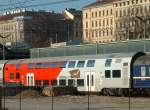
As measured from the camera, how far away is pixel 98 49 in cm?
6825

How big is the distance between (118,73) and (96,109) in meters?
16.5

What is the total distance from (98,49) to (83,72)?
1466 cm

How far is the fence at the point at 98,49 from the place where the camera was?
61.2m

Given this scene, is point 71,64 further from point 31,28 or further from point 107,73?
point 31,28

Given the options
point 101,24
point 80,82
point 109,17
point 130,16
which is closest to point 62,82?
point 80,82

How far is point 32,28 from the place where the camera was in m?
168

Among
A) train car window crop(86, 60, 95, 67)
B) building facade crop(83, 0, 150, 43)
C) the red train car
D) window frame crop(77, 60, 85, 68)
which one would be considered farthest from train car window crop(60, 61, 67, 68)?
building facade crop(83, 0, 150, 43)

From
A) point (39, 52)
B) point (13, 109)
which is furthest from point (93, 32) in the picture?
point (13, 109)

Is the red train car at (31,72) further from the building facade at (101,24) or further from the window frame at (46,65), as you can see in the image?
the building facade at (101,24)

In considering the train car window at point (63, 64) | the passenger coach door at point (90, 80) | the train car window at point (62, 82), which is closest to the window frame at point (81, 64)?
the passenger coach door at point (90, 80)

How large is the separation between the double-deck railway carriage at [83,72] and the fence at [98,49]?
8026mm

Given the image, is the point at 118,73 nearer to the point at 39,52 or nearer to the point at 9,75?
the point at 9,75

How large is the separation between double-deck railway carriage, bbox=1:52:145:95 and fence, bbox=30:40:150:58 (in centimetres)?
803

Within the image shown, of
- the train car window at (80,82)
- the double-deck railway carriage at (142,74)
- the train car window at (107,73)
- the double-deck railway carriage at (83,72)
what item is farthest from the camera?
the train car window at (80,82)
